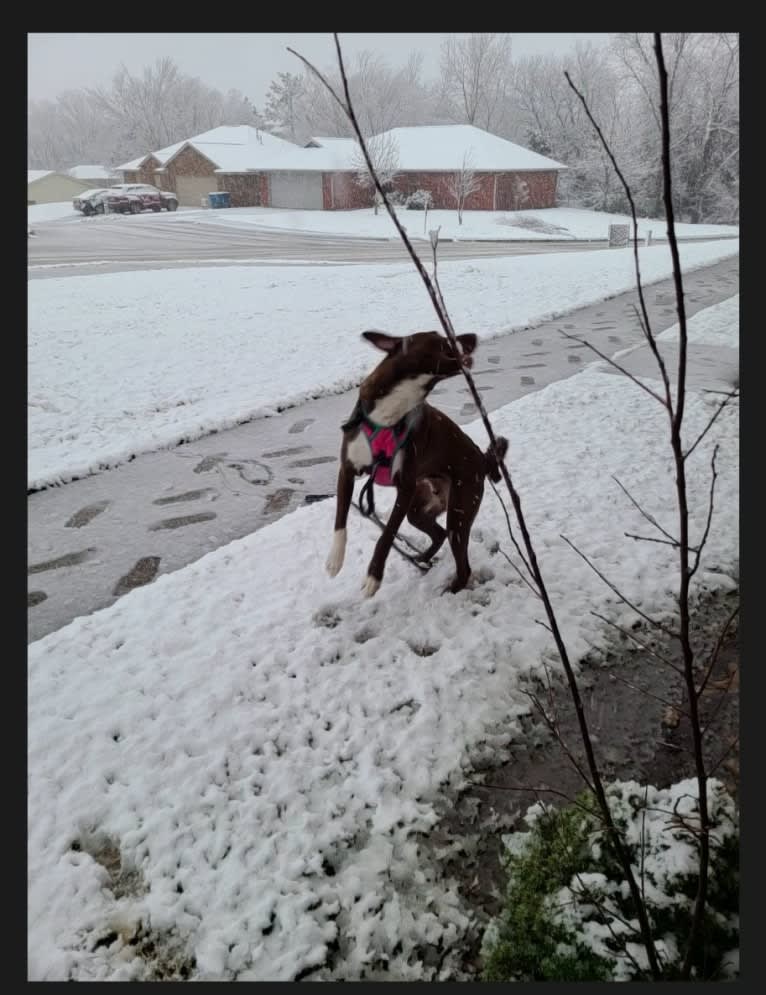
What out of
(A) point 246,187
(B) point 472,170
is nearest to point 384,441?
(B) point 472,170

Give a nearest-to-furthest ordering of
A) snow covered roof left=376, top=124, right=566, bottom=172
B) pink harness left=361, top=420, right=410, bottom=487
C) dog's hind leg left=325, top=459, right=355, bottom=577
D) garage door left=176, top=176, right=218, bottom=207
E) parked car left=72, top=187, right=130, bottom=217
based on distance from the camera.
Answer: pink harness left=361, top=420, right=410, bottom=487 < dog's hind leg left=325, top=459, right=355, bottom=577 < snow covered roof left=376, top=124, right=566, bottom=172 < parked car left=72, top=187, right=130, bottom=217 < garage door left=176, top=176, right=218, bottom=207

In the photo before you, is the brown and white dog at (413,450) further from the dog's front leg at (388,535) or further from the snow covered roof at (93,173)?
the snow covered roof at (93,173)

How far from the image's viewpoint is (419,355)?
1.68m

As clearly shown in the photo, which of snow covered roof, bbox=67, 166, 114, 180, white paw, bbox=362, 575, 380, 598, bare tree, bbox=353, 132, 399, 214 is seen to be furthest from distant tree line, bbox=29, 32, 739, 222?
snow covered roof, bbox=67, 166, 114, 180

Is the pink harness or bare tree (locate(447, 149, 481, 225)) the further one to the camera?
bare tree (locate(447, 149, 481, 225))

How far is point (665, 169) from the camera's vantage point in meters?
0.63

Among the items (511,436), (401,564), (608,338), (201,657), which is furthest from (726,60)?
(608,338)

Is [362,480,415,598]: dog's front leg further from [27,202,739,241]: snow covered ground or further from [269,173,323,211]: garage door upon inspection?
[269,173,323,211]: garage door

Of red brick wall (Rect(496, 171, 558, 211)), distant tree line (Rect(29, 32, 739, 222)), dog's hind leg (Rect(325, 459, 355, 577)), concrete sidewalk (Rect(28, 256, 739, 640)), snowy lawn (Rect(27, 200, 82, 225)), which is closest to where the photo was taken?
distant tree line (Rect(29, 32, 739, 222))

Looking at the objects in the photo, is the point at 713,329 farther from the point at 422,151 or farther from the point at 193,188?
the point at 193,188

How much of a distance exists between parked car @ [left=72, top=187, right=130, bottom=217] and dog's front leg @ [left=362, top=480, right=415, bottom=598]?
2001 centimetres

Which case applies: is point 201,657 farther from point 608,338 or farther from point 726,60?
point 608,338

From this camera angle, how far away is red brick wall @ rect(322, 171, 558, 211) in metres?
18.4

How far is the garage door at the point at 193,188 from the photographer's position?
22325 millimetres
